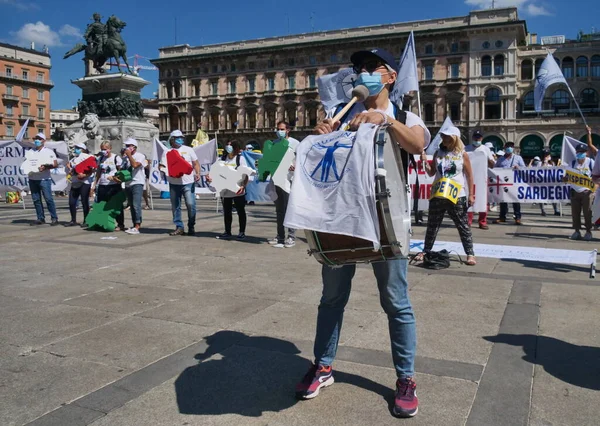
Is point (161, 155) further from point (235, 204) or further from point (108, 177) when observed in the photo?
point (235, 204)

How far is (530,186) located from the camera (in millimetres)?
12930

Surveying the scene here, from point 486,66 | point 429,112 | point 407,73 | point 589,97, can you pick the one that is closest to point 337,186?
point 407,73

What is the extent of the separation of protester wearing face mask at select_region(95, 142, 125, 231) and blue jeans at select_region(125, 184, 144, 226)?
0.85 feet

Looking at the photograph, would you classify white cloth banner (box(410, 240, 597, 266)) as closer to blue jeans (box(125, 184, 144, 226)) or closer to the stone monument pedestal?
blue jeans (box(125, 184, 144, 226))

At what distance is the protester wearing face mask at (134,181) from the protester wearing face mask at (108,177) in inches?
7.8

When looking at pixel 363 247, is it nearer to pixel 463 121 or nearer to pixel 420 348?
pixel 420 348

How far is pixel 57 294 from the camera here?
524 centimetres

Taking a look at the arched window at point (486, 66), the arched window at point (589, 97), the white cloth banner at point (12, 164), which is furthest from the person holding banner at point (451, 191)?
the arched window at point (589, 97)

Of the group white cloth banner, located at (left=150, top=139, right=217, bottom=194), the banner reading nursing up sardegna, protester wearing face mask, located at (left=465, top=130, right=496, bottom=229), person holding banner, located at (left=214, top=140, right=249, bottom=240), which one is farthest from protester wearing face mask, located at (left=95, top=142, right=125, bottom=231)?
the banner reading nursing up sardegna

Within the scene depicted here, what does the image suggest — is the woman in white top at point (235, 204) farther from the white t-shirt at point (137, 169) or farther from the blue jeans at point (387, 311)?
the blue jeans at point (387, 311)

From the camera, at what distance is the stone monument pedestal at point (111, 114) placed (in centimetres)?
2195

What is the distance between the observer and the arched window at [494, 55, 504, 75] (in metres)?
61.3

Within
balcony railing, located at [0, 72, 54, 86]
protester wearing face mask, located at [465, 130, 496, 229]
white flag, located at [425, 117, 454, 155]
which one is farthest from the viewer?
balcony railing, located at [0, 72, 54, 86]

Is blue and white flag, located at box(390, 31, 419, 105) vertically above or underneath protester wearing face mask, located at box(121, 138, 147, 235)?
above
